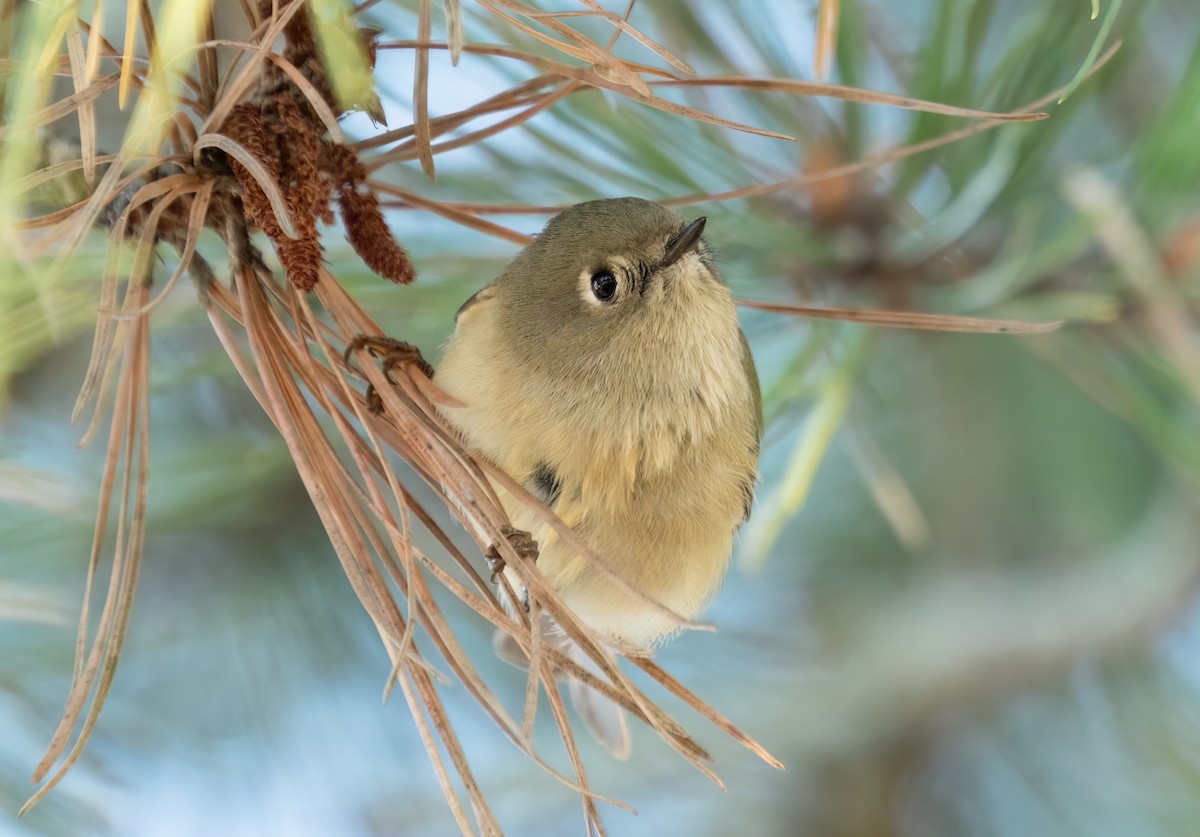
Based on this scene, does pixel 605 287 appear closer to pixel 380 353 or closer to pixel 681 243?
pixel 681 243

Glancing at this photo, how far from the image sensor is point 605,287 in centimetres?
85

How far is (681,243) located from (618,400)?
0.13 meters

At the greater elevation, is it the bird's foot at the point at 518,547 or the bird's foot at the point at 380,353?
the bird's foot at the point at 380,353

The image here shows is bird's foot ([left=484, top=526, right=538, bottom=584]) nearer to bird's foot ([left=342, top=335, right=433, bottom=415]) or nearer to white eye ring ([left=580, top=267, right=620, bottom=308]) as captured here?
bird's foot ([left=342, top=335, right=433, bottom=415])

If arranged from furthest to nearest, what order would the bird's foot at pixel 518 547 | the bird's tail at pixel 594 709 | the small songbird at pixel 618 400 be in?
the bird's tail at pixel 594 709
the small songbird at pixel 618 400
the bird's foot at pixel 518 547

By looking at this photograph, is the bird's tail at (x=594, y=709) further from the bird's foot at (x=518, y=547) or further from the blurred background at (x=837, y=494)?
the bird's foot at (x=518, y=547)

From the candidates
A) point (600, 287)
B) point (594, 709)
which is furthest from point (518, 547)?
point (594, 709)

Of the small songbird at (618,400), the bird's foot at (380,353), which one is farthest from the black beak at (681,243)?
the bird's foot at (380,353)

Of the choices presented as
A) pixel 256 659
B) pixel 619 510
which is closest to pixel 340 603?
pixel 256 659

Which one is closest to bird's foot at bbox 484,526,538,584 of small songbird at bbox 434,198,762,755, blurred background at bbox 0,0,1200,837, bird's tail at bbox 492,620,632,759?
small songbird at bbox 434,198,762,755

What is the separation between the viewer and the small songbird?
0.77 metres

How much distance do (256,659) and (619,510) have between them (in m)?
0.51

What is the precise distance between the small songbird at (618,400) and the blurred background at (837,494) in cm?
6

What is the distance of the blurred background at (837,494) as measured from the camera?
0.83 m
